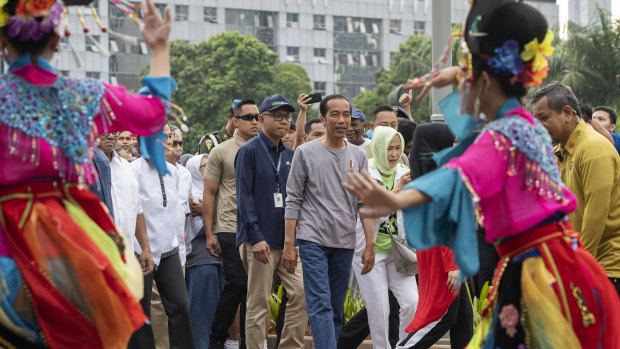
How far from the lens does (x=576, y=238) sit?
4.62m

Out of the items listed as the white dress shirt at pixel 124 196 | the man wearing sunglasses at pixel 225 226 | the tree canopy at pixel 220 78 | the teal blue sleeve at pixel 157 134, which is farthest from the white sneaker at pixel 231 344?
the tree canopy at pixel 220 78

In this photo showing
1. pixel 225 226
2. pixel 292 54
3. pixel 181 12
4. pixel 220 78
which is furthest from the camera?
pixel 292 54

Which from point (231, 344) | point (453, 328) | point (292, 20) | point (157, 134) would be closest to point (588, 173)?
point (453, 328)

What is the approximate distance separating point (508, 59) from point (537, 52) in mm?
187

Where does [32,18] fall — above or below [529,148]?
above

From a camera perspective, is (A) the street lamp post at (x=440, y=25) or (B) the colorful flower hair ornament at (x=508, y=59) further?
(A) the street lamp post at (x=440, y=25)

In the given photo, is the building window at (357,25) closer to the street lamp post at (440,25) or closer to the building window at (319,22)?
the building window at (319,22)

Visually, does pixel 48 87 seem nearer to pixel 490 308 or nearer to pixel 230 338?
pixel 490 308

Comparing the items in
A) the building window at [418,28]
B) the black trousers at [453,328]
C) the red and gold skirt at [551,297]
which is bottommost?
the black trousers at [453,328]

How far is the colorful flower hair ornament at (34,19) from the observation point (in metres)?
4.35

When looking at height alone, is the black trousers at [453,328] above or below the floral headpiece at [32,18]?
below

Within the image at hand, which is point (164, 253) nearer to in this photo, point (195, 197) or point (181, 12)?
point (195, 197)

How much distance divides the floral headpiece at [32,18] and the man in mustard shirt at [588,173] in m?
3.83

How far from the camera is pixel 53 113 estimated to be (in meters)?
4.42
